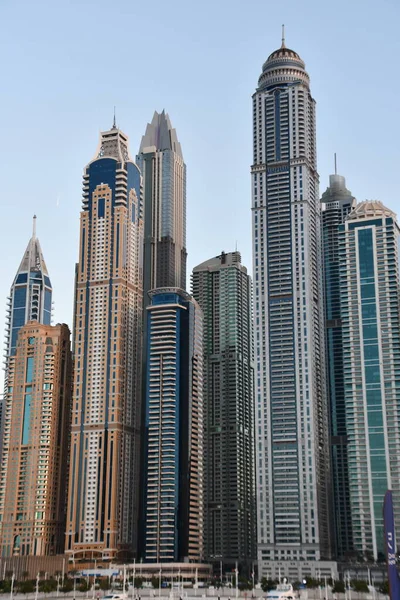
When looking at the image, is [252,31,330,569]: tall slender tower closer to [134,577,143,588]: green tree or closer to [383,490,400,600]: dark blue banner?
[134,577,143,588]: green tree

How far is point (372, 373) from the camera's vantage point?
19025 cm

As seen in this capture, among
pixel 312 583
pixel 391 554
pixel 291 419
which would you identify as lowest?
pixel 312 583

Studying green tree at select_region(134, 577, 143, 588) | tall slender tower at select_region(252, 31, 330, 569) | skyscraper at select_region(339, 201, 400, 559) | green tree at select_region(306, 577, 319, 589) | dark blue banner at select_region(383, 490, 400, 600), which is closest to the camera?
dark blue banner at select_region(383, 490, 400, 600)

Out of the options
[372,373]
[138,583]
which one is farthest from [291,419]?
[138,583]

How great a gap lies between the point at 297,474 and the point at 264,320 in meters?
34.0

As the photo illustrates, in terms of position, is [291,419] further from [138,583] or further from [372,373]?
[138,583]

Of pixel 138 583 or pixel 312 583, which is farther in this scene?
pixel 138 583

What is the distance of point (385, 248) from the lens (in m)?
197

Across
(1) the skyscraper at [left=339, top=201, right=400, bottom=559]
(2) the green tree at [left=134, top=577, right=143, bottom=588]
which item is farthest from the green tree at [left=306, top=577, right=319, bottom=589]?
(2) the green tree at [left=134, top=577, right=143, bottom=588]

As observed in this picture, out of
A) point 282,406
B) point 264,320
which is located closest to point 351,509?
point 282,406

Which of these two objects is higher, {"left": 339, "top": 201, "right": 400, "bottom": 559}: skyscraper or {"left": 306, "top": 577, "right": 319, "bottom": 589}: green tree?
{"left": 339, "top": 201, "right": 400, "bottom": 559}: skyscraper

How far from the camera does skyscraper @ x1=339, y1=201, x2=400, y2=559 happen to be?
183 m

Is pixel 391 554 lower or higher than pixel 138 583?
higher

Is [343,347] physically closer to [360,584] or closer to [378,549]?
[378,549]
